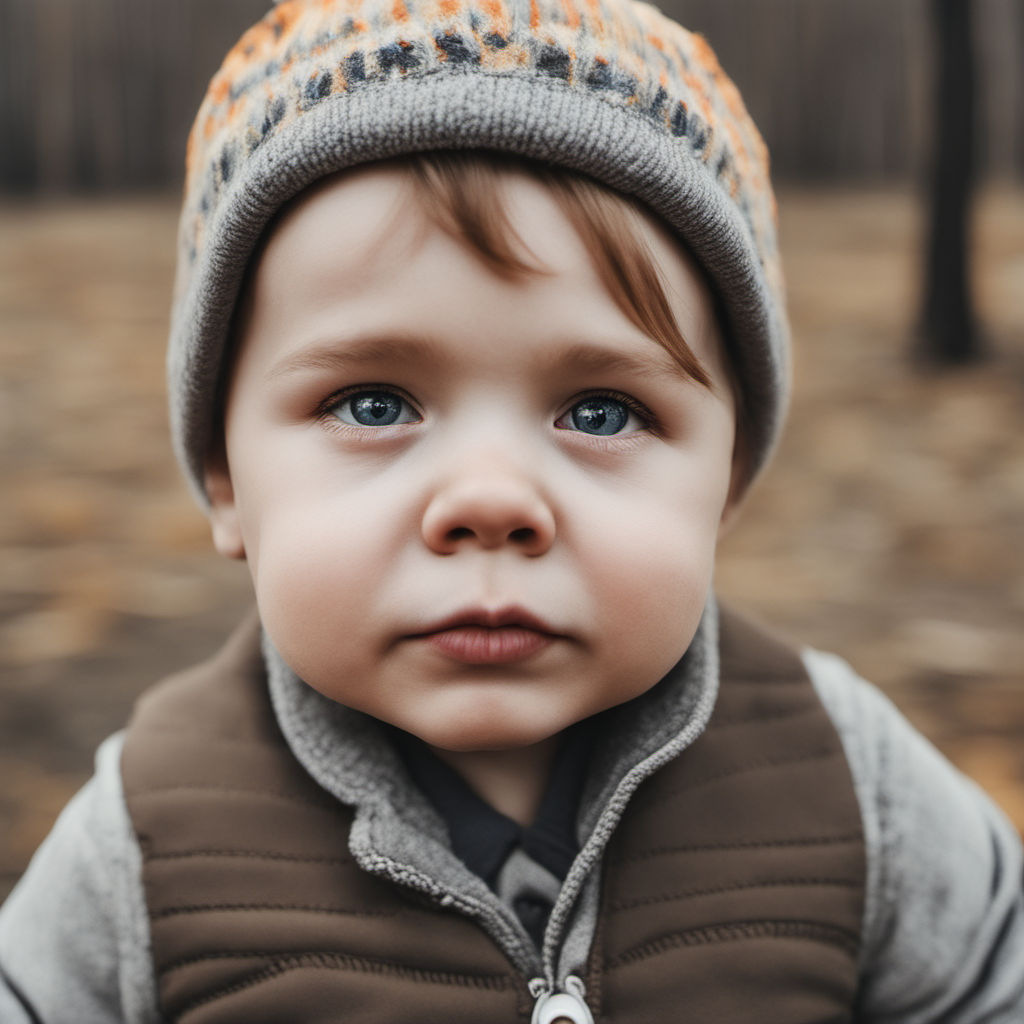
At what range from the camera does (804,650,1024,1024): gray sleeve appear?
4.00ft

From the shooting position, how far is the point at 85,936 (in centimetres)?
113

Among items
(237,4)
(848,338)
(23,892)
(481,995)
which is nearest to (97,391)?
(848,338)

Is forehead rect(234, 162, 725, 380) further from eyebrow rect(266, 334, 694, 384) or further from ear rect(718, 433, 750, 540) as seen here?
ear rect(718, 433, 750, 540)

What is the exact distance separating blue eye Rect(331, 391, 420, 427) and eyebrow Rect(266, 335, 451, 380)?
0.11 feet

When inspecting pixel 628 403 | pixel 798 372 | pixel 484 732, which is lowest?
pixel 798 372

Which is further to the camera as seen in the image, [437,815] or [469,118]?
[437,815]

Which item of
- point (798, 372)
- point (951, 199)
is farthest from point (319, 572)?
point (951, 199)

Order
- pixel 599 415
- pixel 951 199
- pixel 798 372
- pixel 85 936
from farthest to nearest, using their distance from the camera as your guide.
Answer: pixel 798 372, pixel 951 199, pixel 85 936, pixel 599 415

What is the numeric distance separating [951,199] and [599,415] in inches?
143

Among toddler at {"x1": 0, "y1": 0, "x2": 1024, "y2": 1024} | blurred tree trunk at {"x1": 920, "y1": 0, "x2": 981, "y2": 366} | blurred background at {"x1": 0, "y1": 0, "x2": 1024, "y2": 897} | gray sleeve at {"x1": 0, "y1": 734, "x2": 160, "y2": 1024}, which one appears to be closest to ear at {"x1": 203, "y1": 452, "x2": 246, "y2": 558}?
toddler at {"x1": 0, "y1": 0, "x2": 1024, "y2": 1024}

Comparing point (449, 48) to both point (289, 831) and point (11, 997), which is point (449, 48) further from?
point (11, 997)

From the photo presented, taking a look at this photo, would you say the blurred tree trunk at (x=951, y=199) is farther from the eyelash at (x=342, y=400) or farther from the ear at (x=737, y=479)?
the eyelash at (x=342, y=400)

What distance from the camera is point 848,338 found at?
477 centimetres

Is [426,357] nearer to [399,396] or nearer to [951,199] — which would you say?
[399,396]
